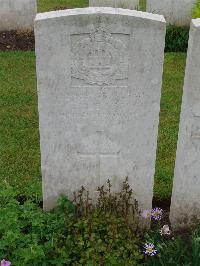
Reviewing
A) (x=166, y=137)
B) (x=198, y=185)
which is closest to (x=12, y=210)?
(x=198, y=185)

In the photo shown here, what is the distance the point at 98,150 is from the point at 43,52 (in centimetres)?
88

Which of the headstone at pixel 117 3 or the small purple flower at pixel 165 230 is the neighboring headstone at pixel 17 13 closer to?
the headstone at pixel 117 3

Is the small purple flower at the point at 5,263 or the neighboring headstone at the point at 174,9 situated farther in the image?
the neighboring headstone at the point at 174,9

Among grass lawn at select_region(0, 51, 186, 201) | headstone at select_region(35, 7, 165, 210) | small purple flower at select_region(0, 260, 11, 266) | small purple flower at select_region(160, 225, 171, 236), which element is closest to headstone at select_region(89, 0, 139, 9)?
grass lawn at select_region(0, 51, 186, 201)

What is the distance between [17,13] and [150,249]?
239 inches

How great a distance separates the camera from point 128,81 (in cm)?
345

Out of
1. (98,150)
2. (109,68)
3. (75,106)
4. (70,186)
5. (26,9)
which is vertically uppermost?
(26,9)

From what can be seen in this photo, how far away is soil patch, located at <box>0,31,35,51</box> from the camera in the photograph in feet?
26.8

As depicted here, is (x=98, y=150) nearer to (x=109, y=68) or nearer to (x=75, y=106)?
(x=75, y=106)

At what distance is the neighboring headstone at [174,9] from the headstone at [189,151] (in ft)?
18.0

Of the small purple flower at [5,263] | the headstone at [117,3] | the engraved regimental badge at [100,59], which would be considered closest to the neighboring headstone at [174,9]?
the headstone at [117,3]

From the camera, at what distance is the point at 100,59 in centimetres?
337

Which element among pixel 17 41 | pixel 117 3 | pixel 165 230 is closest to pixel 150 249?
pixel 165 230

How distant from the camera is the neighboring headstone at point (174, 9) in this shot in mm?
8703
